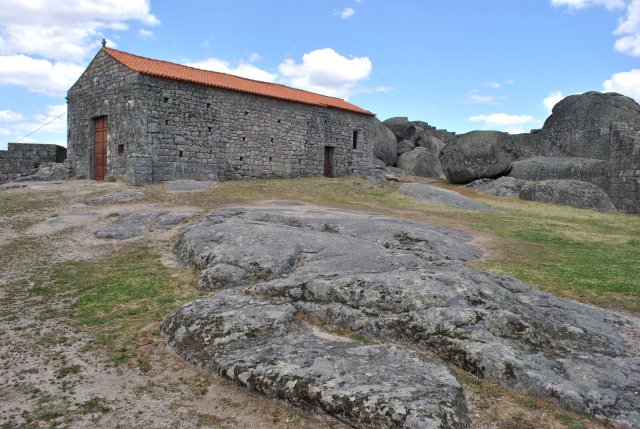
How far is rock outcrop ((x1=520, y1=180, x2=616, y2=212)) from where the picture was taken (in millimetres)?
25031

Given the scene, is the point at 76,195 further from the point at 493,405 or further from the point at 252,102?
the point at 493,405

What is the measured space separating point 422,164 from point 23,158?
1131 inches

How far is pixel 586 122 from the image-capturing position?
31578mm

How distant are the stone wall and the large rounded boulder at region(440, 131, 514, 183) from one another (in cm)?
2538

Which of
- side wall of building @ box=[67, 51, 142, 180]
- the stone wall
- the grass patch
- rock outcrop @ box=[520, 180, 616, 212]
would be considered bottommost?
the grass patch

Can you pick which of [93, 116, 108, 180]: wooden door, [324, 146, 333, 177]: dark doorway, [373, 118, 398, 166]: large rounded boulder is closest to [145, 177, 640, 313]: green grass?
[324, 146, 333, 177]: dark doorway

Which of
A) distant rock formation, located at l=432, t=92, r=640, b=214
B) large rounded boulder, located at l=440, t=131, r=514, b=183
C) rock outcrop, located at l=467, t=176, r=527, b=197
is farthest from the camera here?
large rounded boulder, located at l=440, t=131, r=514, b=183

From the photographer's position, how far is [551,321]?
22.5 ft

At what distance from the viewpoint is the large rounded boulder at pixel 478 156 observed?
30.4 meters

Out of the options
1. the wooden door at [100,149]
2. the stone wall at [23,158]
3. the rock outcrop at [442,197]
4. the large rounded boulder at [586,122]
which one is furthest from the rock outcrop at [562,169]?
the stone wall at [23,158]

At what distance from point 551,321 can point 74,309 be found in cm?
769

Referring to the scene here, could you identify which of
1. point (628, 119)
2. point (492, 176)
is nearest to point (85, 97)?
point (492, 176)

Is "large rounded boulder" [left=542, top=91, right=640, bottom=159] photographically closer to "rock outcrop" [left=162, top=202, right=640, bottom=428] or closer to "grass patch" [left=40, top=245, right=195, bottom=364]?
"rock outcrop" [left=162, top=202, right=640, bottom=428]

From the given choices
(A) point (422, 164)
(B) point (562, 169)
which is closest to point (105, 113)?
(A) point (422, 164)
